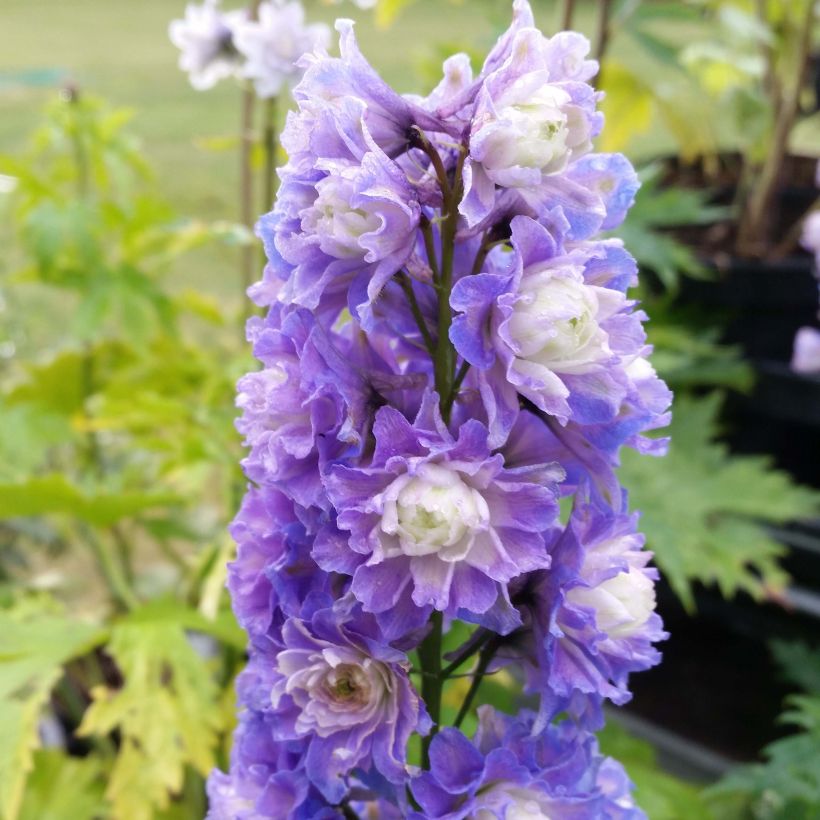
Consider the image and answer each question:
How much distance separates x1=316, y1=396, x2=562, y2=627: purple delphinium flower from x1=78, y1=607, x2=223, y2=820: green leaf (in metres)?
0.48

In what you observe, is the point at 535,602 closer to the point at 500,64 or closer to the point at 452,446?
the point at 452,446

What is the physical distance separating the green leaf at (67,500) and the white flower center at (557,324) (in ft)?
1.89

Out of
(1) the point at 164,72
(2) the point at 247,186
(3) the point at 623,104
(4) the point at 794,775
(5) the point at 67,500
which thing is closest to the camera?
(4) the point at 794,775

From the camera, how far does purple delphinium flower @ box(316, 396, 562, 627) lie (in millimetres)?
317

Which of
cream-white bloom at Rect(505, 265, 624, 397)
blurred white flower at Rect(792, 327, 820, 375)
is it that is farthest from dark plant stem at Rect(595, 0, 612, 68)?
cream-white bloom at Rect(505, 265, 624, 397)

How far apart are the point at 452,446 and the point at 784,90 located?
1.31 meters

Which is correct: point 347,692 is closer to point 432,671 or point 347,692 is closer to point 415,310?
point 432,671

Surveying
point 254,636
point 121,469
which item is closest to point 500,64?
point 254,636

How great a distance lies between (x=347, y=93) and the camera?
351 mm

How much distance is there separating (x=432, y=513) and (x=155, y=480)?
2.82 feet

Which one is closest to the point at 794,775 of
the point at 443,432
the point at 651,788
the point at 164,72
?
the point at 651,788

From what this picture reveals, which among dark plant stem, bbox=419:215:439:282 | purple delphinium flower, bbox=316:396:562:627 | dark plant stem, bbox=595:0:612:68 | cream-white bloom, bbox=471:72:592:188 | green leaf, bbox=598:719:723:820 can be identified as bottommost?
green leaf, bbox=598:719:723:820

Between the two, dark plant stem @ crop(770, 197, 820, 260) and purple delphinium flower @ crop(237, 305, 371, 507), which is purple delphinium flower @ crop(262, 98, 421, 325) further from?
dark plant stem @ crop(770, 197, 820, 260)

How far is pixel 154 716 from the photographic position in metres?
0.75
